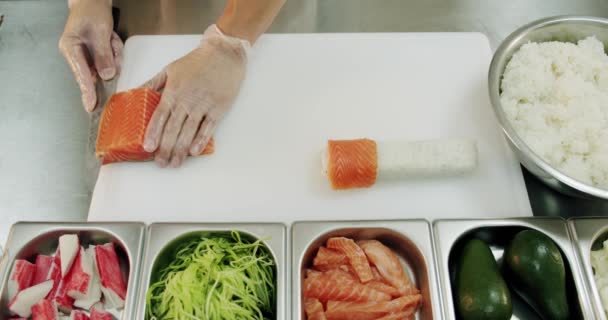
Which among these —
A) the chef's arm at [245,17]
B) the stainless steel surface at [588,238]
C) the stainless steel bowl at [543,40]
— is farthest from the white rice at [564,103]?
the chef's arm at [245,17]

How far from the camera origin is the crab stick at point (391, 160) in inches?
77.8

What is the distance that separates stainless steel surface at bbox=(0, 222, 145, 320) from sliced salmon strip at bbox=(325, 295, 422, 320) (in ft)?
2.41

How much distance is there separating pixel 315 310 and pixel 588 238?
107 centimetres

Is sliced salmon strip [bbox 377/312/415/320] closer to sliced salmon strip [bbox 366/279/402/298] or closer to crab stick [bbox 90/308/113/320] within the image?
sliced salmon strip [bbox 366/279/402/298]

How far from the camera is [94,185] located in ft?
7.20

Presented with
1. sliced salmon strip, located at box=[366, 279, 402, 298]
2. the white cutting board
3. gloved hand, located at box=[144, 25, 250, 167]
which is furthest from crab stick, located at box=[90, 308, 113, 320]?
sliced salmon strip, located at box=[366, 279, 402, 298]

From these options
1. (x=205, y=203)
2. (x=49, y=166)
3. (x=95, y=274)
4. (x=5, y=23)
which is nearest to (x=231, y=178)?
(x=205, y=203)

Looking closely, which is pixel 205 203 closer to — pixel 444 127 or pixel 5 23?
pixel 444 127

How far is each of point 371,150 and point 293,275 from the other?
62cm

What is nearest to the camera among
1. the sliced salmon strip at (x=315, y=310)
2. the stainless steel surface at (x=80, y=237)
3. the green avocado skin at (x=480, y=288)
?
the green avocado skin at (x=480, y=288)

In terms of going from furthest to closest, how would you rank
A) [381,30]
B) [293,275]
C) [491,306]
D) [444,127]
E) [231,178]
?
[381,30]
[444,127]
[231,178]
[293,275]
[491,306]

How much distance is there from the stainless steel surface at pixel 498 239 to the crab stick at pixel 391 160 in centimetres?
26

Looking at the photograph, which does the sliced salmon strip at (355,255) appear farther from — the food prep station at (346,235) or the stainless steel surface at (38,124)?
the stainless steel surface at (38,124)

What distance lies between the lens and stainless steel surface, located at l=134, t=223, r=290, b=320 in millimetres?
1749
